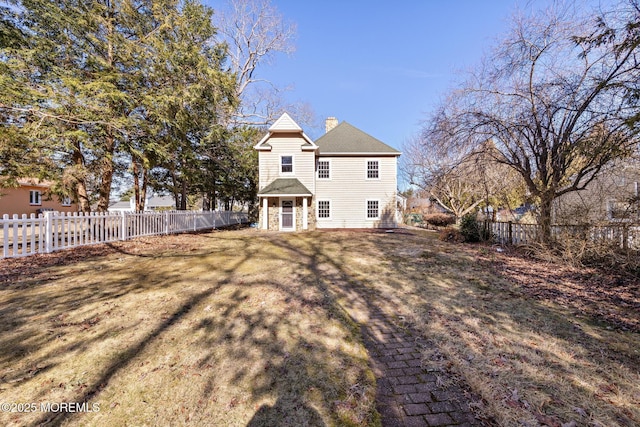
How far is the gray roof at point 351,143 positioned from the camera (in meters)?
18.3

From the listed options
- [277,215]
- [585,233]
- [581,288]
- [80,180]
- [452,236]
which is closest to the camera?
[581,288]

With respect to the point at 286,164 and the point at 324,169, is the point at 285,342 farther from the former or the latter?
the point at 324,169

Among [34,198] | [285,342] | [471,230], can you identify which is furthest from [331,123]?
[34,198]

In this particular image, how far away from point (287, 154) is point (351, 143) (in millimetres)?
4859

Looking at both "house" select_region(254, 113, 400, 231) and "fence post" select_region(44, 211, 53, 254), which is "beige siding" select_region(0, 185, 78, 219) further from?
"house" select_region(254, 113, 400, 231)

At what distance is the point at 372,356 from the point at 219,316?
2.35 metres

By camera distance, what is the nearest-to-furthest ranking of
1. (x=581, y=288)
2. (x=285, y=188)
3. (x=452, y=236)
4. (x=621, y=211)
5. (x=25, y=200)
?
(x=581, y=288) → (x=621, y=211) → (x=452, y=236) → (x=285, y=188) → (x=25, y=200)

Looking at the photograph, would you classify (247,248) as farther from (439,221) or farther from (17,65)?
(439,221)

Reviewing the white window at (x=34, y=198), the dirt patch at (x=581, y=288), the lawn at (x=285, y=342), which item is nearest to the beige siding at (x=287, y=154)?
the lawn at (x=285, y=342)

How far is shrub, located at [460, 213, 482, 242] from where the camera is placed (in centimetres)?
1206

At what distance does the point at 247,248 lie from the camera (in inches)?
389

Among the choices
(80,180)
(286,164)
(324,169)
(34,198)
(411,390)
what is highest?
(286,164)

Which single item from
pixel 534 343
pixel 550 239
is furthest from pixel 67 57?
pixel 550 239

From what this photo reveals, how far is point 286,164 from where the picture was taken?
1719 cm
